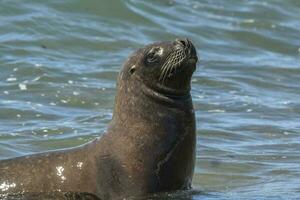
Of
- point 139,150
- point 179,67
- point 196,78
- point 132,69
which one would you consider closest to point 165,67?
point 179,67

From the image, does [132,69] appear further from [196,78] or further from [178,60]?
[196,78]

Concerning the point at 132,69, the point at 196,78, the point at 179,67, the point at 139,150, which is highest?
the point at 179,67

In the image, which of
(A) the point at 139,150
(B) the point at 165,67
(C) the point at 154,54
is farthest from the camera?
(C) the point at 154,54

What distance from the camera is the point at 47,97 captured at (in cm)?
1266

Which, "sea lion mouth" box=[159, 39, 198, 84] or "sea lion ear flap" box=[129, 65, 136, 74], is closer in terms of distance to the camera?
"sea lion mouth" box=[159, 39, 198, 84]

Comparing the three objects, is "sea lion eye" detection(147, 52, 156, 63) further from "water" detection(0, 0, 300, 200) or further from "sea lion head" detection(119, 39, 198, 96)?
Answer: "water" detection(0, 0, 300, 200)

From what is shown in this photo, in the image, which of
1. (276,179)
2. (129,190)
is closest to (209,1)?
(276,179)

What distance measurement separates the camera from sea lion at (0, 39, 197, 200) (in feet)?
26.2

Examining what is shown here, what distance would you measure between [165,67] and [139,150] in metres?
0.72

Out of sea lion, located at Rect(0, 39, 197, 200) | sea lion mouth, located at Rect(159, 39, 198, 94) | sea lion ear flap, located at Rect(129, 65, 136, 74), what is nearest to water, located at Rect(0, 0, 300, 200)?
sea lion, located at Rect(0, 39, 197, 200)

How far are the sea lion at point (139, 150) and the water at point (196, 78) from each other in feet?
1.02

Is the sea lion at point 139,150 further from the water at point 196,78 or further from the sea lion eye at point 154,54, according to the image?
the water at point 196,78

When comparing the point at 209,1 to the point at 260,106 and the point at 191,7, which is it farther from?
the point at 260,106

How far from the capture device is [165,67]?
26.9ft
